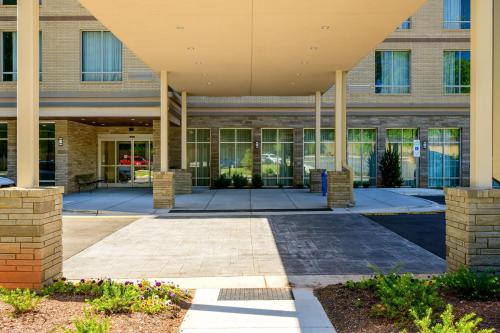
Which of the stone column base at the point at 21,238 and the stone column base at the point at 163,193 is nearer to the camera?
the stone column base at the point at 21,238

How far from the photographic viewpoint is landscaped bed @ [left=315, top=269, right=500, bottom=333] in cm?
489

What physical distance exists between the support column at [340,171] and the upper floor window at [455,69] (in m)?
12.2

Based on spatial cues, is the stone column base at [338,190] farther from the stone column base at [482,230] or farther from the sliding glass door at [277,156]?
the sliding glass door at [277,156]

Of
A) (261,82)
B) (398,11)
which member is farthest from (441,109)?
(398,11)

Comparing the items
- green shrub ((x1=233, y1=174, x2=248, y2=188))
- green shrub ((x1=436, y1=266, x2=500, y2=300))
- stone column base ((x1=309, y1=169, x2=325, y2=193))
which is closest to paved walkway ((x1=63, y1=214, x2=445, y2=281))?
green shrub ((x1=436, y1=266, x2=500, y2=300))

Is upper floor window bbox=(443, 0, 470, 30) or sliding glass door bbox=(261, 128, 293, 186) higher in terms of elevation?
upper floor window bbox=(443, 0, 470, 30)

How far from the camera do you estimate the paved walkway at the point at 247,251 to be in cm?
805

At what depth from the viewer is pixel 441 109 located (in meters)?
26.3

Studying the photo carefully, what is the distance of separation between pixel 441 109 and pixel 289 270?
2164cm

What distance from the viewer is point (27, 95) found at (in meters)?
6.92

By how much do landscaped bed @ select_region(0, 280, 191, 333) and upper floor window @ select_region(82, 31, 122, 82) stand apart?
1845 centimetres

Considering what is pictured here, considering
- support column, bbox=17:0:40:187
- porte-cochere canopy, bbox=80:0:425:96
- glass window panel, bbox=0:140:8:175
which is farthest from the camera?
glass window panel, bbox=0:140:8:175

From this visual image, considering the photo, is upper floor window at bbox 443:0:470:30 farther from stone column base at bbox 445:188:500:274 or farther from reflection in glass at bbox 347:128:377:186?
stone column base at bbox 445:188:500:274

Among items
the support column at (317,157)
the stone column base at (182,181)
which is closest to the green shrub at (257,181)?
the support column at (317,157)
